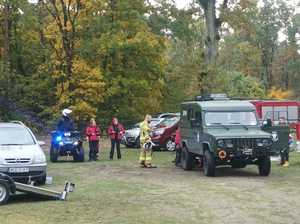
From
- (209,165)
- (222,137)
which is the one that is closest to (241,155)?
(222,137)

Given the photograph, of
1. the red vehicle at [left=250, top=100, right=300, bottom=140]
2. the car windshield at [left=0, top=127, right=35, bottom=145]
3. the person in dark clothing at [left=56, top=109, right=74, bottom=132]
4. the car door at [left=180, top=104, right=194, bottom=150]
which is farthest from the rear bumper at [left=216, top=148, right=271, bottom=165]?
the red vehicle at [left=250, top=100, right=300, bottom=140]

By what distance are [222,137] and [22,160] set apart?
221 inches

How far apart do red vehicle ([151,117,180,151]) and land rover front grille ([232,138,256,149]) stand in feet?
37.7

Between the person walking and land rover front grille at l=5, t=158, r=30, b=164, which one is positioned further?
the person walking

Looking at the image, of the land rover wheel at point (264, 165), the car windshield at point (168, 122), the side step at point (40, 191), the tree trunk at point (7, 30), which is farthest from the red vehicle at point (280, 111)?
the side step at point (40, 191)

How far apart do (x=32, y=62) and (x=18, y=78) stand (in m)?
2.69

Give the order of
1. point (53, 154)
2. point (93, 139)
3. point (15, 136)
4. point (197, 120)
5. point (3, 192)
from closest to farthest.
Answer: point (3, 192) < point (15, 136) < point (197, 120) < point (53, 154) < point (93, 139)

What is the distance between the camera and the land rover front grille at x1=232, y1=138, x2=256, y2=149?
58.8 ft

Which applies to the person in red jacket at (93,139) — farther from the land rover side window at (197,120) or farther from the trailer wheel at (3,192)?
the trailer wheel at (3,192)

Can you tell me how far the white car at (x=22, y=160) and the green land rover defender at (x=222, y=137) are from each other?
492 cm

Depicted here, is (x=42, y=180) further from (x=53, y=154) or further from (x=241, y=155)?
(x=53, y=154)

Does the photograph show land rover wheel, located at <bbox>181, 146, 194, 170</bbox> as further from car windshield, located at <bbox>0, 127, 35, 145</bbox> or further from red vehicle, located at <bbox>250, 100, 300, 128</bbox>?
red vehicle, located at <bbox>250, 100, 300, 128</bbox>

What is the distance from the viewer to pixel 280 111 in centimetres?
4394

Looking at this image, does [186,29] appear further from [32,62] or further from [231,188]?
[231,188]
